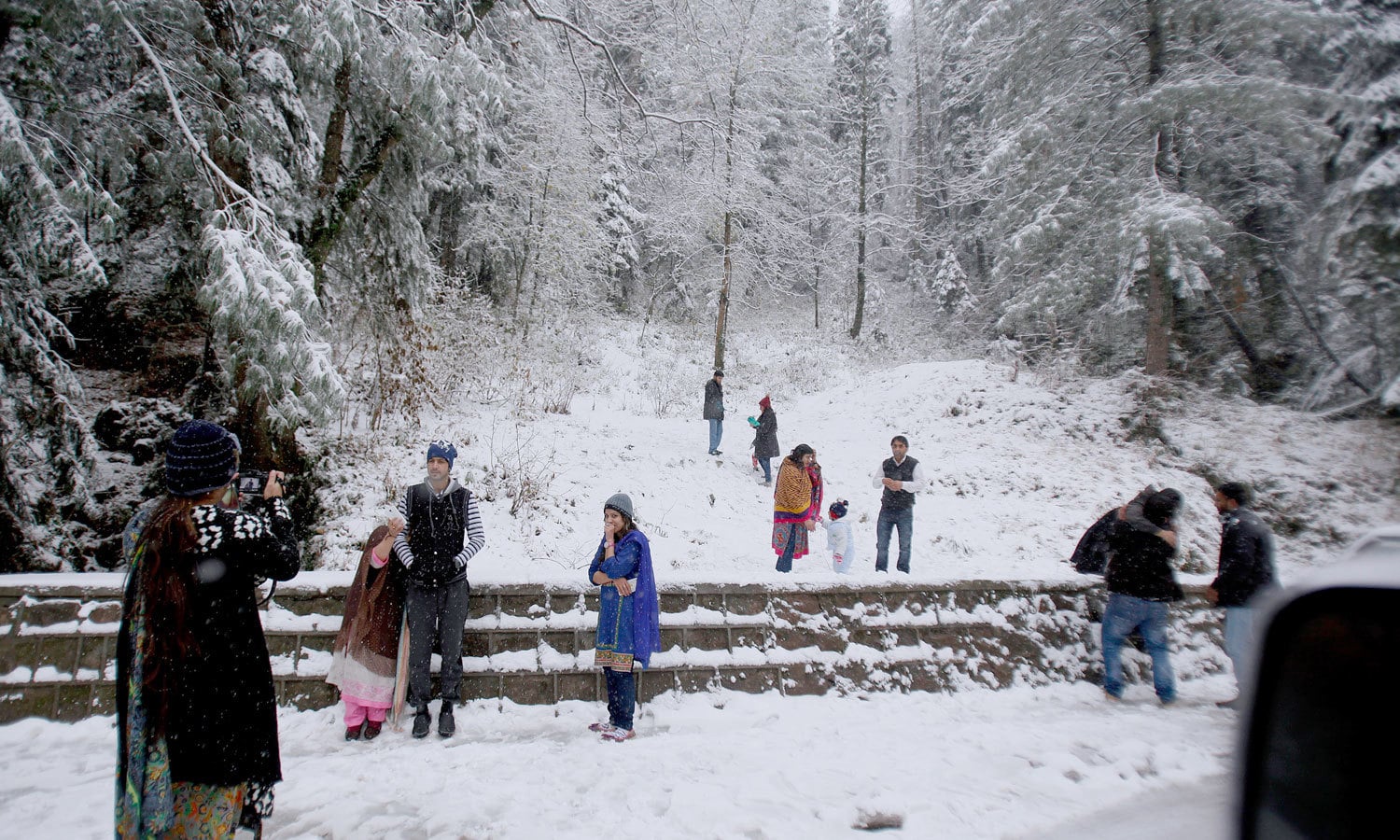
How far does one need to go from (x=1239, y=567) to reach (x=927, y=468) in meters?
8.28

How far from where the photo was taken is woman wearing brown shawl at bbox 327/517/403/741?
4.29 metres

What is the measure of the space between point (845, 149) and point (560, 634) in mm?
30650

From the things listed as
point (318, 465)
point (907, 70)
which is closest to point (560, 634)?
point (318, 465)

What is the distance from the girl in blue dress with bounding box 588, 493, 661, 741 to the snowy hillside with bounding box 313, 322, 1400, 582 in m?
0.78

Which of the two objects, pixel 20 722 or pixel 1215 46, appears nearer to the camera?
pixel 20 722

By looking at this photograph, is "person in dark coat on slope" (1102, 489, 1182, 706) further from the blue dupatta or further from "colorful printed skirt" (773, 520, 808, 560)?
the blue dupatta

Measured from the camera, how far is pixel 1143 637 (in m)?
5.41

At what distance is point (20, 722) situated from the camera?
4160 mm

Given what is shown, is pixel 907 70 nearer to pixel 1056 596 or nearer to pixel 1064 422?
pixel 1064 422

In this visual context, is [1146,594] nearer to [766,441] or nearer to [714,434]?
[766,441]

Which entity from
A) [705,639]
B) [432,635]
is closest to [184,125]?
[432,635]

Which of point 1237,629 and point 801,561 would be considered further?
point 801,561

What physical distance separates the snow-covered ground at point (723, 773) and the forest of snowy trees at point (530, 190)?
3.69 metres

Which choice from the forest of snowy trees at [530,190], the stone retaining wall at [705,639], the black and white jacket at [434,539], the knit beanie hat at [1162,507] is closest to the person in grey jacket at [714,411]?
the forest of snowy trees at [530,190]
